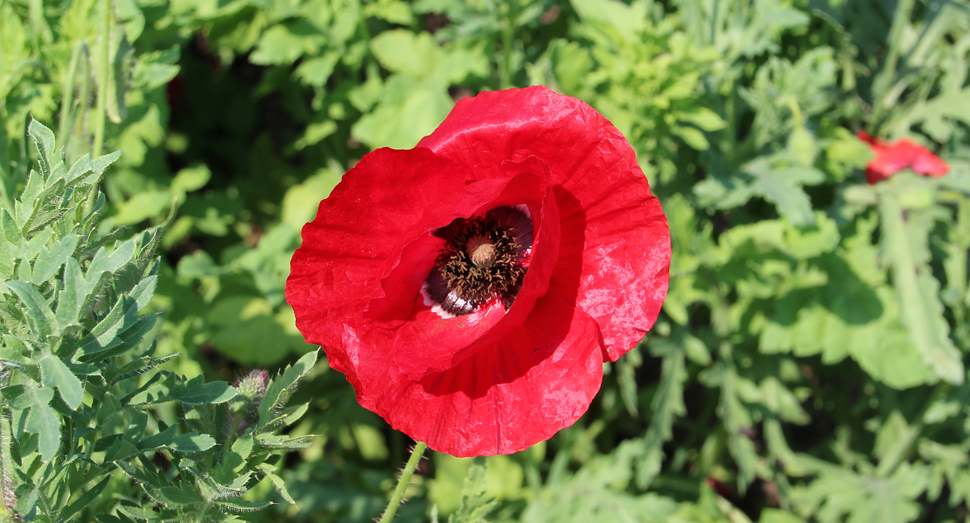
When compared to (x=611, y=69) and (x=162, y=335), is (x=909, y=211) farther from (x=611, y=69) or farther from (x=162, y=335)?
(x=162, y=335)

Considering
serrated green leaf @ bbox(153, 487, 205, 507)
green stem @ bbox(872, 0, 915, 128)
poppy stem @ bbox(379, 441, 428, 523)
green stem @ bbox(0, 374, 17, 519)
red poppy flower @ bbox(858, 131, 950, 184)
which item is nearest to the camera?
green stem @ bbox(0, 374, 17, 519)

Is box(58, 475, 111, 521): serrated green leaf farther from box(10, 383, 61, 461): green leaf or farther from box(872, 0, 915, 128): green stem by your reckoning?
box(872, 0, 915, 128): green stem

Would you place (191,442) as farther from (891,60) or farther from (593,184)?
(891,60)

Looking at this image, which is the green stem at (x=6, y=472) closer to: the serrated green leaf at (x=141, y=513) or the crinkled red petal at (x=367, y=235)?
the serrated green leaf at (x=141, y=513)

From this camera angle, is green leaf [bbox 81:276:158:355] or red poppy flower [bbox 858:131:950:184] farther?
red poppy flower [bbox 858:131:950:184]

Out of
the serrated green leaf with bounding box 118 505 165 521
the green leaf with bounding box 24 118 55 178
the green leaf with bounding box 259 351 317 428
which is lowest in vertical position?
the serrated green leaf with bounding box 118 505 165 521

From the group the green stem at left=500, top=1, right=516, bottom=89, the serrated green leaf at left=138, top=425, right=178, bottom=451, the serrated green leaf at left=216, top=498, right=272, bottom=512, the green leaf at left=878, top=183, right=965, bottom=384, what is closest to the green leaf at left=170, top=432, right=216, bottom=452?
the serrated green leaf at left=138, top=425, right=178, bottom=451

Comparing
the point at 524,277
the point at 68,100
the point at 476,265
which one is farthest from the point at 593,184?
the point at 68,100

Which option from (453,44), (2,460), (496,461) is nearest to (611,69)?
(453,44)
